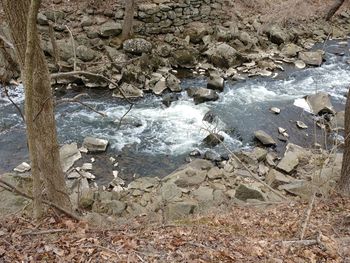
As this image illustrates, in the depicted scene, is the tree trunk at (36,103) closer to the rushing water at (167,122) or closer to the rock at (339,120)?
the rushing water at (167,122)

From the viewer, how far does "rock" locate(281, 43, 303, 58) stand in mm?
15547

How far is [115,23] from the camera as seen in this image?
14.5 m

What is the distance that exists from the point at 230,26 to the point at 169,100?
6336 millimetres

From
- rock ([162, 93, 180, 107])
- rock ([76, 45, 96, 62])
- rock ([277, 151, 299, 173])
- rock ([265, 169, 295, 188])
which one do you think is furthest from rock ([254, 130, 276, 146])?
rock ([76, 45, 96, 62])

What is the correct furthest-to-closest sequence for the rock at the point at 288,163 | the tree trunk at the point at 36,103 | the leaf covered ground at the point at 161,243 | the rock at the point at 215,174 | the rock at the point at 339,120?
the rock at the point at 339,120 < the rock at the point at 288,163 < the rock at the point at 215,174 < the leaf covered ground at the point at 161,243 < the tree trunk at the point at 36,103

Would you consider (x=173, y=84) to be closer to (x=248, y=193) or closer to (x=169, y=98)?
(x=169, y=98)

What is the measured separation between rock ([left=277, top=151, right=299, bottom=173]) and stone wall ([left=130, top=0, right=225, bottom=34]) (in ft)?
27.4

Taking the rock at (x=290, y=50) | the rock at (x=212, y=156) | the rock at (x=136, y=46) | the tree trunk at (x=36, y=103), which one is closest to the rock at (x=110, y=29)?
the rock at (x=136, y=46)

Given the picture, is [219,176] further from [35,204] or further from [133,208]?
[35,204]

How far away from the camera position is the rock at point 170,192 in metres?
7.58

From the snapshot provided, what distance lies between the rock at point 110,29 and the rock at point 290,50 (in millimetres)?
6637

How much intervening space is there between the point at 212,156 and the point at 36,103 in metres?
6.02

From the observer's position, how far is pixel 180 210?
6.95 meters

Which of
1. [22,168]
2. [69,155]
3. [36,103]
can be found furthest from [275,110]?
[36,103]
